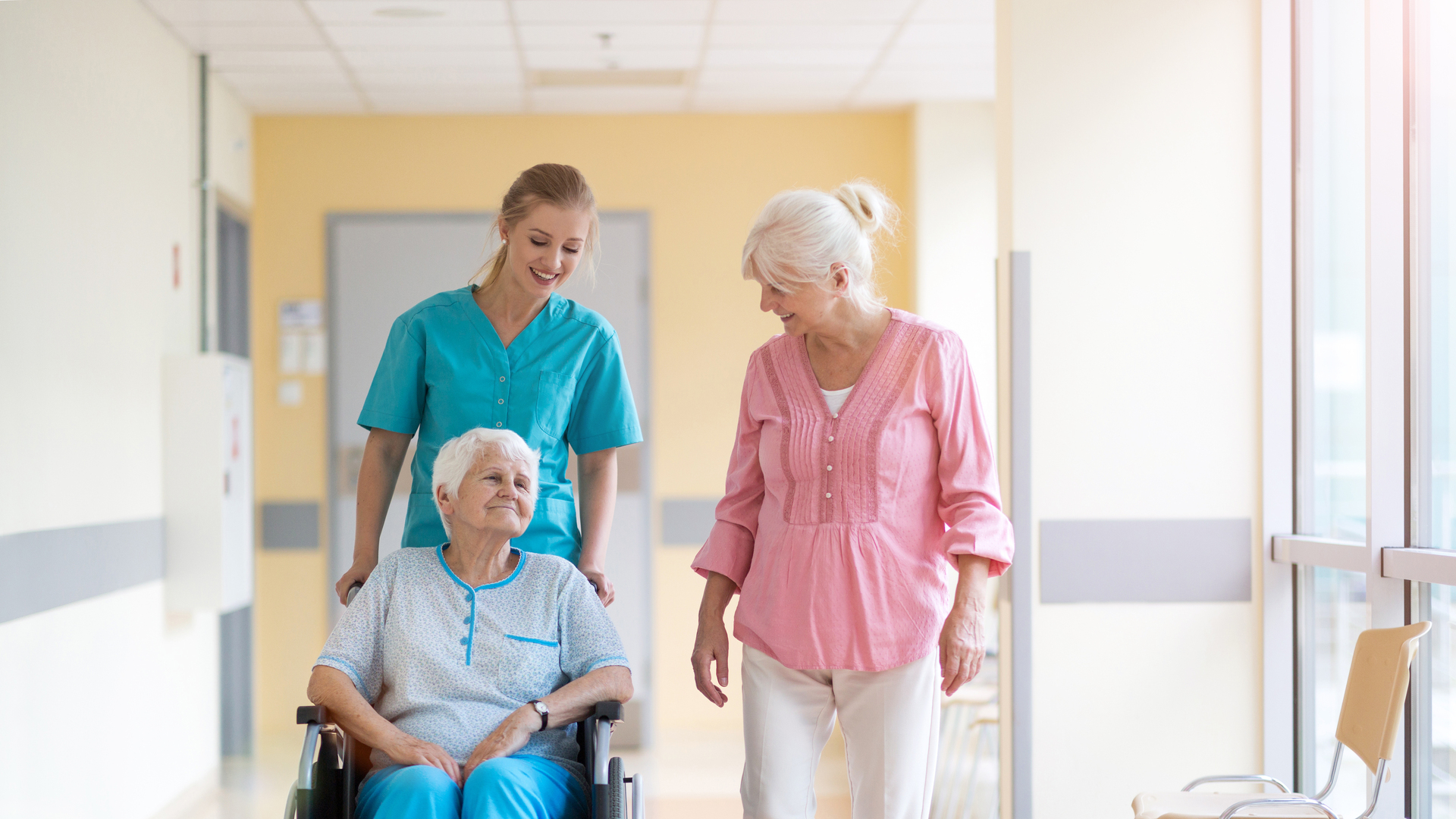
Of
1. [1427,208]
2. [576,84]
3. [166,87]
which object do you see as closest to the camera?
[1427,208]

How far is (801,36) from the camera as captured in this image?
4.22 meters

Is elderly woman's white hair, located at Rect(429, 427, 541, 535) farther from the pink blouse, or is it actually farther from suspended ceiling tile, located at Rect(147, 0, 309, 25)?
suspended ceiling tile, located at Rect(147, 0, 309, 25)

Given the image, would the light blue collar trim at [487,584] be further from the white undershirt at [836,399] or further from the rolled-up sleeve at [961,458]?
the rolled-up sleeve at [961,458]

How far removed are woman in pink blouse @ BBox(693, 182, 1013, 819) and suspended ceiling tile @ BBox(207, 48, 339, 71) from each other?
125 inches

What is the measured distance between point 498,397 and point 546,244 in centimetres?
31

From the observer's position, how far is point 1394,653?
2199mm

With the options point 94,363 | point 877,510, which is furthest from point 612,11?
point 877,510

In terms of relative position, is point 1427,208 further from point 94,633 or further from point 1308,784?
point 94,633

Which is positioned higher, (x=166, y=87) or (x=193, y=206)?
(x=166, y=87)

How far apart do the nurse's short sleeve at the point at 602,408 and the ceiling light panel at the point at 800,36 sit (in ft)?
7.47

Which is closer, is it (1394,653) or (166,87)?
(1394,653)

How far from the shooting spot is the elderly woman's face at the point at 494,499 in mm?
2004

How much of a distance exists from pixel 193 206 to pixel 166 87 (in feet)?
1.54

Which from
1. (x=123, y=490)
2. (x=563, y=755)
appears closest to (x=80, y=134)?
(x=123, y=490)
